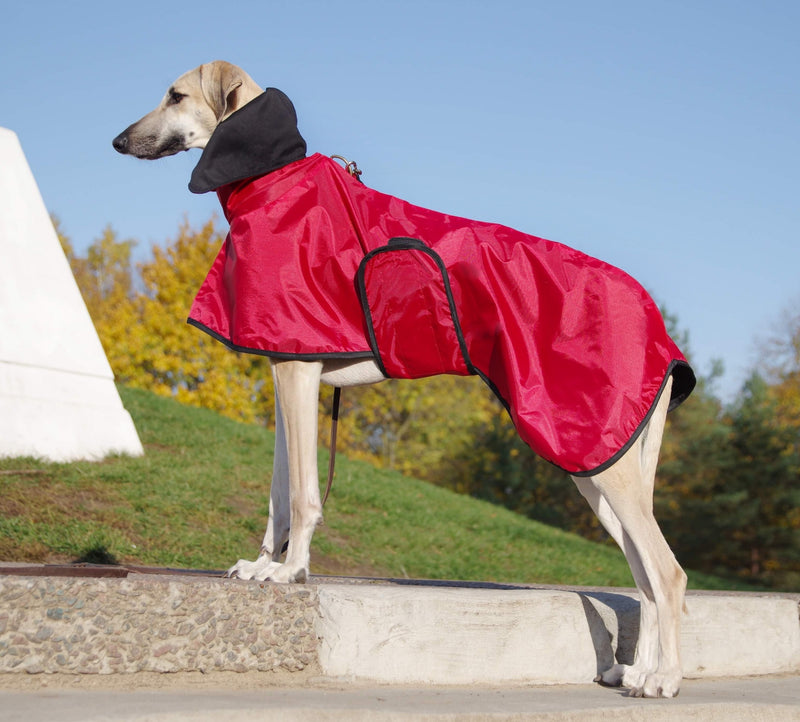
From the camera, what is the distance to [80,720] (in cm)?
264

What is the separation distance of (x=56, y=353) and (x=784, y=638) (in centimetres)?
786

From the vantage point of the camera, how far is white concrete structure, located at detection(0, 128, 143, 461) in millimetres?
9266

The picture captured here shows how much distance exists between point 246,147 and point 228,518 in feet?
19.7

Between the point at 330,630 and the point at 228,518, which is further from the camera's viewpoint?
the point at 228,518

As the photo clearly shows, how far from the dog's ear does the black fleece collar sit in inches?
7.4

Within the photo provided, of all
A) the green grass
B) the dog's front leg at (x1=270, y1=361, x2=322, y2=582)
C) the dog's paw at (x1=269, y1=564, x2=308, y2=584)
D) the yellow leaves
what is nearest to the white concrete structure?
the green grass

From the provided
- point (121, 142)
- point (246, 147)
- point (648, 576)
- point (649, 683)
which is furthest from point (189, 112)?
point (649, 683)

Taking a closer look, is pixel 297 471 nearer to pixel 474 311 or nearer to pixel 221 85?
pixel 474 311

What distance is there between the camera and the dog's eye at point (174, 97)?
4559mm

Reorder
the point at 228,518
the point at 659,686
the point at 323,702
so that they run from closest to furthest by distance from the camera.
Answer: the point at 323,702 → the point at 659,686 → the point at 228,518

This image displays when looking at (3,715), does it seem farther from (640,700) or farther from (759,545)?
(759,545)

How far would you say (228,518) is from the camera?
9.49 m

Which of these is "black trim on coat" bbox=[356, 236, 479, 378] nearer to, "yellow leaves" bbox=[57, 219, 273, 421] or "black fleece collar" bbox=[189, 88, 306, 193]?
"black fleece collar" bbox=[189, 88, 306, 193]

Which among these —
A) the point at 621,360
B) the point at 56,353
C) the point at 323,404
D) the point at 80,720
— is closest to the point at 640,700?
the point at 621,360
